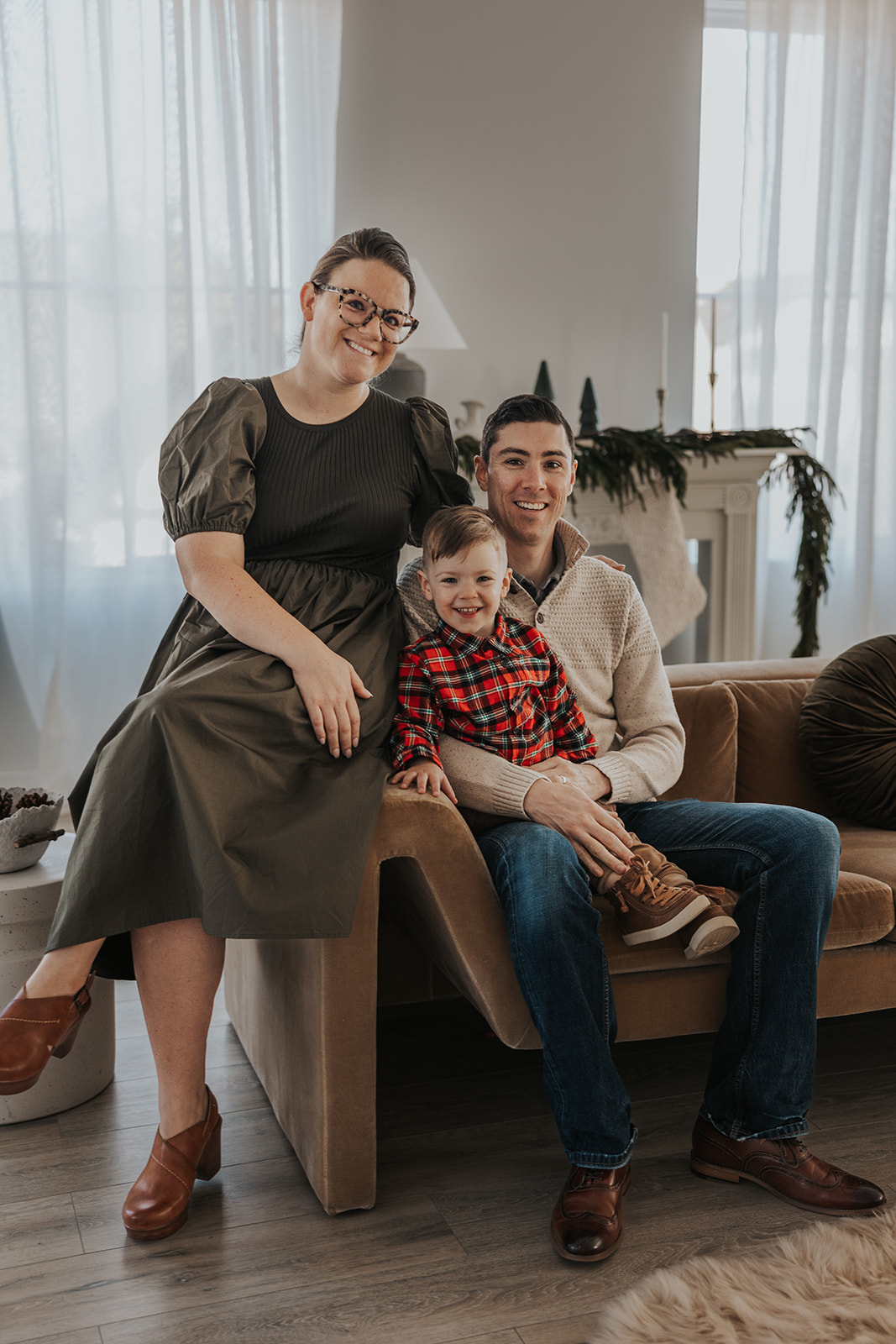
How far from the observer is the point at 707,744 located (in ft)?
6.89

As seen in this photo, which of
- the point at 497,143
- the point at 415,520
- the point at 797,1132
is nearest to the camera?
the point at 797,1132

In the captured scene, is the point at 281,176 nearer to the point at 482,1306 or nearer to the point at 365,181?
the point at 365,181

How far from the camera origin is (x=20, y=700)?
352cm

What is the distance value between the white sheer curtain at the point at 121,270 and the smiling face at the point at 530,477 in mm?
1977

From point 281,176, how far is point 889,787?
2.65m

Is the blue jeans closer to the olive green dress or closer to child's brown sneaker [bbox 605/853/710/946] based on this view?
child's brown sneaker [bbox 605/853/710/946]

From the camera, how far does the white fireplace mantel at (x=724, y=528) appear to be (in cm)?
366

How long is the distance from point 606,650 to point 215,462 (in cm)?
69

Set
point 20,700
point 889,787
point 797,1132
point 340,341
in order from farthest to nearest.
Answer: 1. point 20,700
2. point 889,787
3. point 340,341
4. point 797,1132

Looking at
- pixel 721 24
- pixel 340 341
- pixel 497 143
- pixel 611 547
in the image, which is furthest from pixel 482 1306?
pixel 721 24

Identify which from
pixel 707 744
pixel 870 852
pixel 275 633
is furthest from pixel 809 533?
pixel 275 633

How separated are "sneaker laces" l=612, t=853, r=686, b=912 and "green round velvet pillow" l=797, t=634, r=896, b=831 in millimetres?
691

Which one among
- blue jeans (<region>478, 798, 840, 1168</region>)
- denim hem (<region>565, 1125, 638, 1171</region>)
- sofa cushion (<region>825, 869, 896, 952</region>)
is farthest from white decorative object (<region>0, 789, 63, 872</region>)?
sofa cushion (<region>825, 869, 896, 952</region>)

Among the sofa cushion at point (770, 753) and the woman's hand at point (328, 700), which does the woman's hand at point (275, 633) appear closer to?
the woman's hand at point (328, 700)
